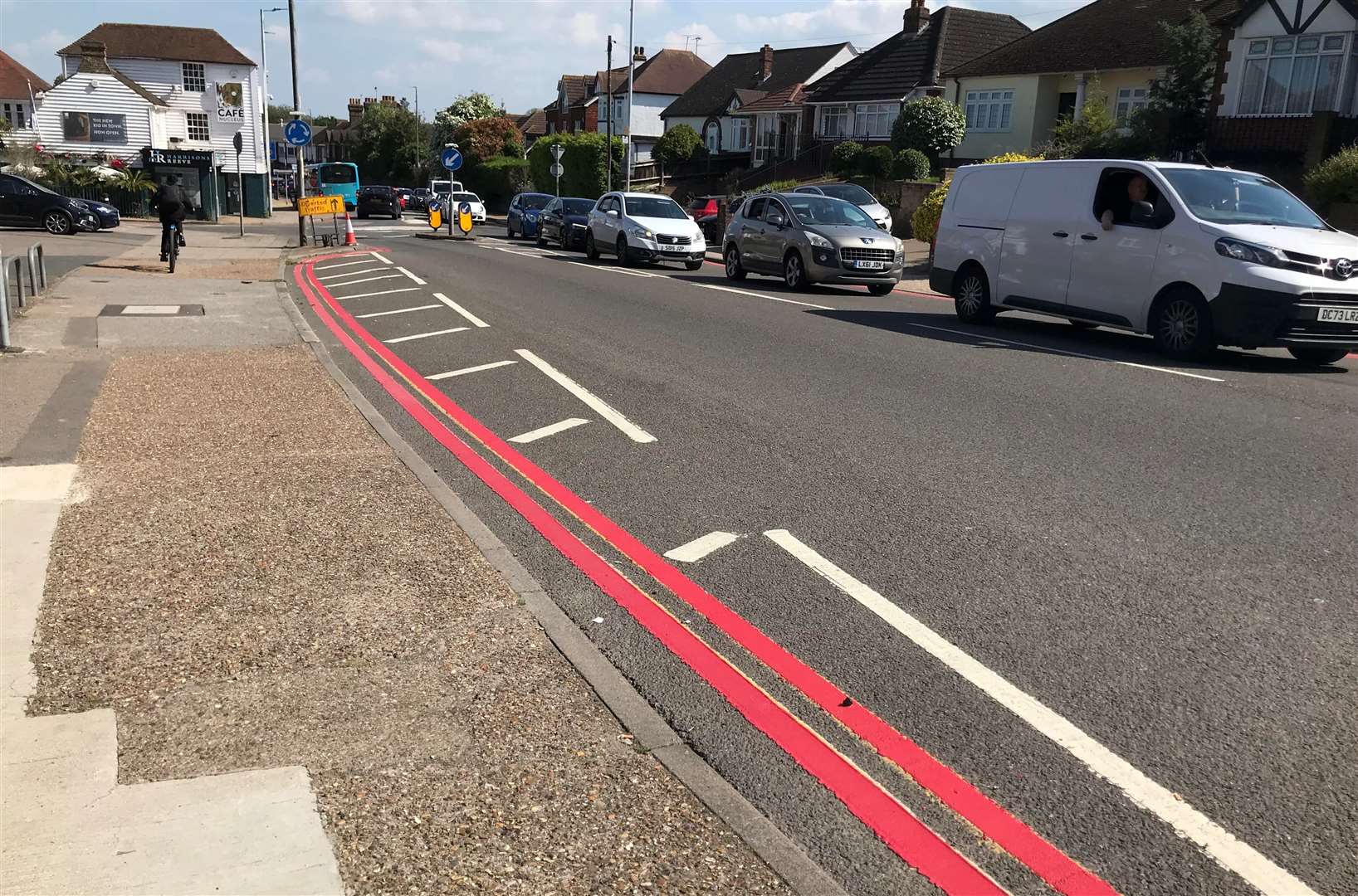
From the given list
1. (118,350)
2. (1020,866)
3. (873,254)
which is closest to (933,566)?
(1020,866)

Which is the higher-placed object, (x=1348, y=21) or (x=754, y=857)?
(x=1348, y=21)

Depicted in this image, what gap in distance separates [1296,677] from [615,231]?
22260mm

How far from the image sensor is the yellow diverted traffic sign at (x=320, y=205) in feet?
91.1

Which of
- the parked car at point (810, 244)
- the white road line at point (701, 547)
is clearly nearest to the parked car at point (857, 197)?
the parked car at point (810, 244)

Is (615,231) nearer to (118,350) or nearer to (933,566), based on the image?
(118,350)

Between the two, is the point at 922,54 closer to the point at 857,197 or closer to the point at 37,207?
the point at 857,197

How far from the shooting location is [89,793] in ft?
10.8

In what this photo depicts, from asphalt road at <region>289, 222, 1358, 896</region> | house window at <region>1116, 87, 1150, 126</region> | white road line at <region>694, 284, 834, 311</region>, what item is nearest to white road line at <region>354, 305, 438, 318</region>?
asphalt road at <region>289, 222, 1358, 896</region>

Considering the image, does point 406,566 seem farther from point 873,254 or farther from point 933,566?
point 873,254

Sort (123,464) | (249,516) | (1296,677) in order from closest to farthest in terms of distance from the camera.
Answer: (1296,677), (249,516), (123,464)

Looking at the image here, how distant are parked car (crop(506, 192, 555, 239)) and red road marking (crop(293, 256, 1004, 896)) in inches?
1244

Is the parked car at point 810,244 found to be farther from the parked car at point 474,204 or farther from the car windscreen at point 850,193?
the parked car at point 474,204

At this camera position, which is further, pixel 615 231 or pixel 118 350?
pixel 615 231

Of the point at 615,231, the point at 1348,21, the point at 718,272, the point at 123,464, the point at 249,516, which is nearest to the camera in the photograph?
the point at 249,516
